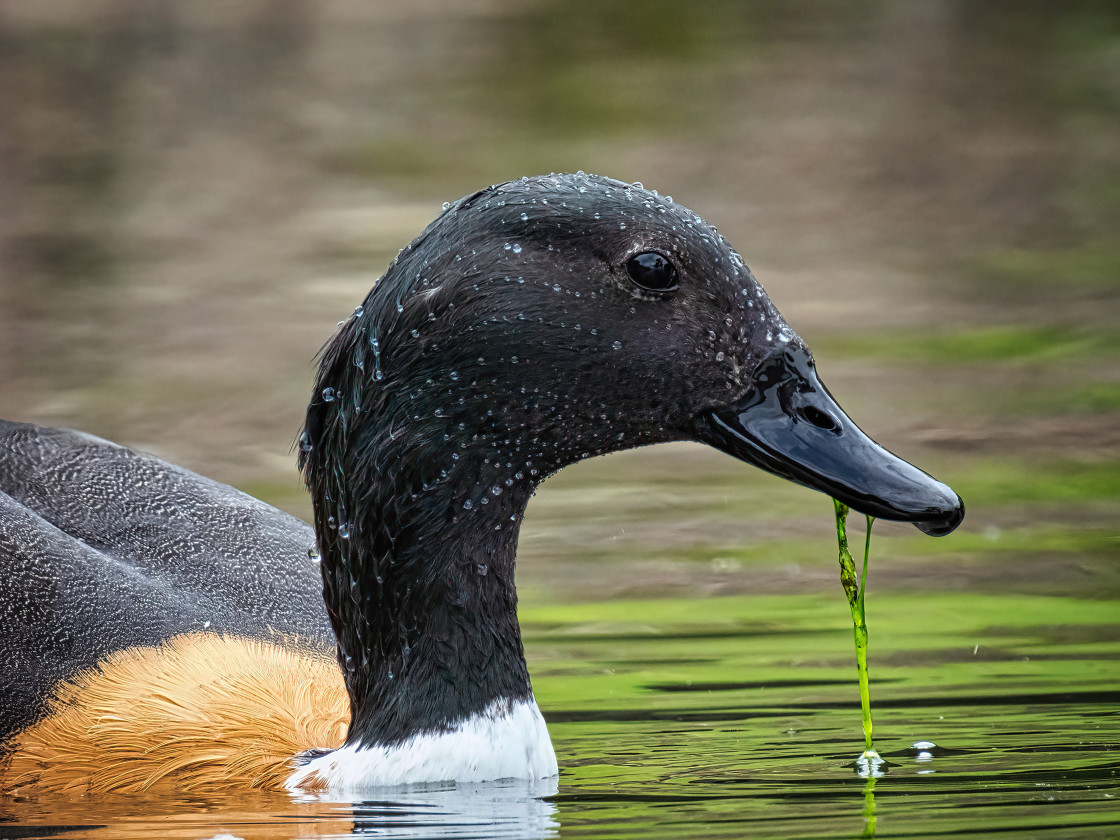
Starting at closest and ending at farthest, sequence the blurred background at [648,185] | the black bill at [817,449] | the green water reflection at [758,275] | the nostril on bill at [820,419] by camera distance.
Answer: the black bill at [817,449]
the nostril on bill at [820,419]
the green water reflection at [758,275]
the blurred background at [648,185]

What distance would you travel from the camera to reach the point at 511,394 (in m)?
5.16

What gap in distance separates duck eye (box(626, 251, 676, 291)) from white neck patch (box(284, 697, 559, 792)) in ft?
3.89

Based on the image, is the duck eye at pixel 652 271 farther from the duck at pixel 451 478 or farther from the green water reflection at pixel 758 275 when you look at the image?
the green water reflection at pixel 758 275

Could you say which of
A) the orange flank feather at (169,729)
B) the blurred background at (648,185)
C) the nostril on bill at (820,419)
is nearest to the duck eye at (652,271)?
the nostril on bill at (820,419)

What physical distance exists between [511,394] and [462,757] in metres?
0.97

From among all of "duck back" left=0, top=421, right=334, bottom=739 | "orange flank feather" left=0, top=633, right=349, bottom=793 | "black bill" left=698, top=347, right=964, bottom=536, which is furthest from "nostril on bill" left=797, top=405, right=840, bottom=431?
"duck back" left=0, top=421, right=334, bottom=739

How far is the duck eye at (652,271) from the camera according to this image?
509 centimetres

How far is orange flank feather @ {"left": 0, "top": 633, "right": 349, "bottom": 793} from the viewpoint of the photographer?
5.46 meters

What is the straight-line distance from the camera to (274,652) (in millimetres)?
5918

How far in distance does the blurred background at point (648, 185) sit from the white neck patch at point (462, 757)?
291 cm

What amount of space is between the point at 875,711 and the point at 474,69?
1438 cm

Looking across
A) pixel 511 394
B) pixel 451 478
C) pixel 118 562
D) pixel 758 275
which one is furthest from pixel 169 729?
pixel 758 275

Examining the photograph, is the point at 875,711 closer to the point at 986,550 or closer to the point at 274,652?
the point at 274,652

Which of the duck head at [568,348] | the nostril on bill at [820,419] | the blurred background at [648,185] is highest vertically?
the blurred background at [648,185]
